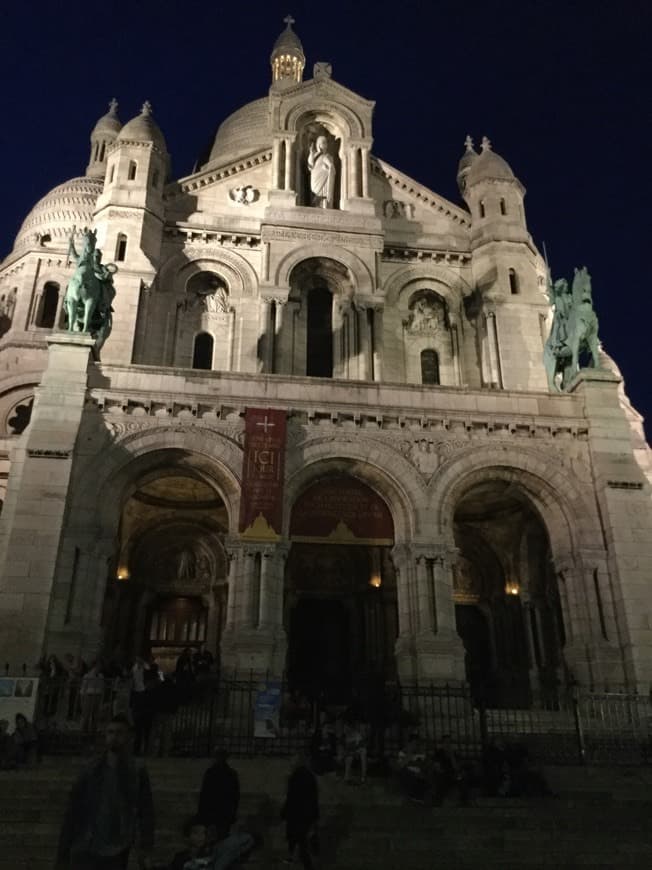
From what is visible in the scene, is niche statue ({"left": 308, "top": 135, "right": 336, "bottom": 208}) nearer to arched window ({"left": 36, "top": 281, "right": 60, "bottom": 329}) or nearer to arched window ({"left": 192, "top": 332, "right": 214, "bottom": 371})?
arched window ({"left": 192, "top": 332, "right": 214, "bottom": 371})

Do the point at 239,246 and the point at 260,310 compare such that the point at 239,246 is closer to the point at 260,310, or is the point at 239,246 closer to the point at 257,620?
the point at 260,310

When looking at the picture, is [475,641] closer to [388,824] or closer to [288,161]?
[388,824]

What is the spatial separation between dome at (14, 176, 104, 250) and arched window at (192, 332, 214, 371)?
1262cm

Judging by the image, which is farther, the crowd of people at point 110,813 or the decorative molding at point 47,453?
the decorative molding at point 47,453

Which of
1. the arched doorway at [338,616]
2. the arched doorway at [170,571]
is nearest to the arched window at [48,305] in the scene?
the arched doorway at [170,571]

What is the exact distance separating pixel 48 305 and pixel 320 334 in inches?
604

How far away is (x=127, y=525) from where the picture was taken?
76.0 ft

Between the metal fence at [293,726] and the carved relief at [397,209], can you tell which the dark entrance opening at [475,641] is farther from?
the carved relief at [397,209]

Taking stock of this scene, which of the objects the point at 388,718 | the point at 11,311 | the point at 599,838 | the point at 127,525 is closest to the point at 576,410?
the point at 388,718

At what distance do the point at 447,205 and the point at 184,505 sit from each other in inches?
667

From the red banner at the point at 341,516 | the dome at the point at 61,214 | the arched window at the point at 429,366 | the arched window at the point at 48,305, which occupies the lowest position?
the red banner at the point at 341,516

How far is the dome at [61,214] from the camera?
3625 cm

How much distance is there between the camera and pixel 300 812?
9.02 m

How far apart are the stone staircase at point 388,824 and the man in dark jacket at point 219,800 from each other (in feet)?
3.00
